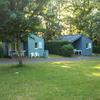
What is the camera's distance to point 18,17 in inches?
825

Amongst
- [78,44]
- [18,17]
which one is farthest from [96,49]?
[18,17]

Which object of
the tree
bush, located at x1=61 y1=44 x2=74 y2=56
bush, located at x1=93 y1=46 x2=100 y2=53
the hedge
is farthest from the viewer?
bush, located at x1=93 y1=46 x2=100 y2=53

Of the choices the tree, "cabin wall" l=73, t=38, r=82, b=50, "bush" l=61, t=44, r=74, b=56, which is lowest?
"bush" l=61, t=44, r=74, b=56

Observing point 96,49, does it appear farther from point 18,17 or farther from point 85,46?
point 18,17

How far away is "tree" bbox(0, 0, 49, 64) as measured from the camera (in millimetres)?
20812

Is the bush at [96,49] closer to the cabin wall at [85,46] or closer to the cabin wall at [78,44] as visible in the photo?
the cabin wall at [85,46]

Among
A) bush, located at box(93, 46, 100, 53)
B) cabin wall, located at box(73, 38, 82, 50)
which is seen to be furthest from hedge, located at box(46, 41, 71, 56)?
bush, located at box(93, 46, 100, 53)

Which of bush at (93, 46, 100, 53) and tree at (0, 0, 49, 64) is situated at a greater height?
tree at (0, 0, 49, 64)

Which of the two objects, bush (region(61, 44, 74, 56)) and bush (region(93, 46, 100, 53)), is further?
bush (region(93, 46, 100, 53))

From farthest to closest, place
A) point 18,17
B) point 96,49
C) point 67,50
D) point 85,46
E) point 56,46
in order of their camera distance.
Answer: point 96,49, point 85,46, point 56,46, point 67,50, point 18,17

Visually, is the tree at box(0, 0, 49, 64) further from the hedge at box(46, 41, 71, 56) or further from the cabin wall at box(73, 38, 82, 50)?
the cabin wall at box(73, 38, 82, 50)

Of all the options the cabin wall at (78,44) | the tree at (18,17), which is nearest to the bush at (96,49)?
the cabin wall at (78,44)

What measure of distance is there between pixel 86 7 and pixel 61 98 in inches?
1893

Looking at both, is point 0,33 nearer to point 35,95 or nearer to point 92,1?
point 35,95
